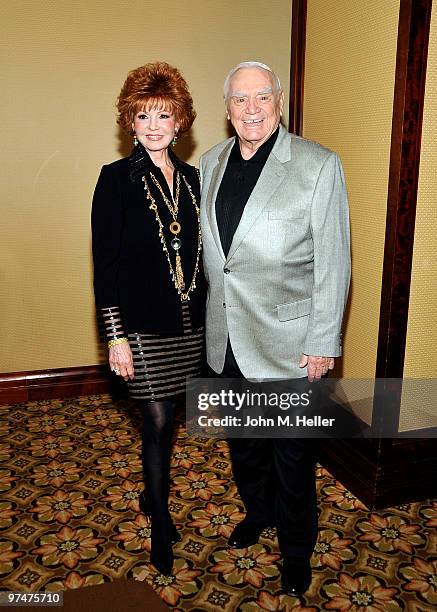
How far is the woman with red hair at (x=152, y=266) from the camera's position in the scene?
7.20ft

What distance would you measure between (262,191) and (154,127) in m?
0.46

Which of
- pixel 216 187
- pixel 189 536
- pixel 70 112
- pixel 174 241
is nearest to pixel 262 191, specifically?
pixel 216 187

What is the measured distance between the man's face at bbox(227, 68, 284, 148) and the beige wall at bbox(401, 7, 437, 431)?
0.73 meters

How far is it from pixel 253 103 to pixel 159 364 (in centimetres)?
96

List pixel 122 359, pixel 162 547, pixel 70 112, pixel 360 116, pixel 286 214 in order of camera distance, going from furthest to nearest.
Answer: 1. pixel 70 112
2. pixel 360 116
3. pixel 162 547
4. pixel 122 359
5. pixel 286 214

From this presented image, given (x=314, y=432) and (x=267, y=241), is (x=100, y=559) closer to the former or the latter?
(x=314, y=432)

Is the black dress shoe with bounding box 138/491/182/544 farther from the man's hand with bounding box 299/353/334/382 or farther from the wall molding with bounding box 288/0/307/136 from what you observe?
the wall molding with bounding box 288/0/307/136

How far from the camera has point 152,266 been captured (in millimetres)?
2219

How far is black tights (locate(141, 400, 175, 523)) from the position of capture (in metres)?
2.26

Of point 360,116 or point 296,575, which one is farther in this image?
point 360,116

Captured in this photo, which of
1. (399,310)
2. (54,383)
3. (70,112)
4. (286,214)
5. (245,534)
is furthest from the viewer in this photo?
(54,383)

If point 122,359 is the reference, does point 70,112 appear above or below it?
above

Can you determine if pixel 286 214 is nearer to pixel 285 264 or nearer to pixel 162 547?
pixel 285 264

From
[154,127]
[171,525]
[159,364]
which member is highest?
[154,127]
